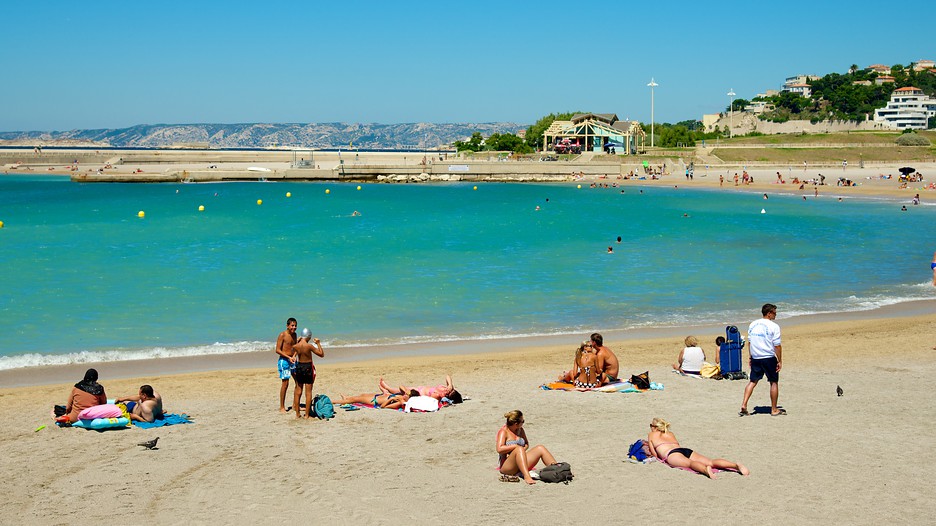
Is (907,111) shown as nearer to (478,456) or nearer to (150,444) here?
(478,456)

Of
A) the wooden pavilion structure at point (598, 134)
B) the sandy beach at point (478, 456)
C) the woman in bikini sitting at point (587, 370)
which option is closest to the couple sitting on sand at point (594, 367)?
the woman in bikini sitting at point (587, 370)

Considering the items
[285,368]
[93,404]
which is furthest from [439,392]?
[93,404]

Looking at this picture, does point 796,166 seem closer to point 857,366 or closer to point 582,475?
point 857,366

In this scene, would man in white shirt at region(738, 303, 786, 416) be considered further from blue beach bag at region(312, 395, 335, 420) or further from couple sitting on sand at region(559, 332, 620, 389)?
blue beach bag at region(312, 395, 335, 420)

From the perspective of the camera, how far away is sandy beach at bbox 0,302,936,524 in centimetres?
768

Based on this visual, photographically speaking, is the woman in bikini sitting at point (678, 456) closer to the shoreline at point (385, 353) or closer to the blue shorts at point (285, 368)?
the blue shorts at point (285, 368)

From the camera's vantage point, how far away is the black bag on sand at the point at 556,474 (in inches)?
328

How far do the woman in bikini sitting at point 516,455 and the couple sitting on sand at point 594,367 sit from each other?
391 centimetres

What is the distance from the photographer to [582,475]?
28.0 ft

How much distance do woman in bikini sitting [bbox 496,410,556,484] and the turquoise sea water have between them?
9.91m

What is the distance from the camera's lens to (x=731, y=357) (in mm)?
13031

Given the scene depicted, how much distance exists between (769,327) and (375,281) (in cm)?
1884

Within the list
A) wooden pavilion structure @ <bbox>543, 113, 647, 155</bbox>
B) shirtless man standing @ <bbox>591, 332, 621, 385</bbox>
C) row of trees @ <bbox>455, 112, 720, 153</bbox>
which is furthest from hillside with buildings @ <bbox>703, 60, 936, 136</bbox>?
shirtless man standing @ <bbox>591, 332, 621, 385</bbox>

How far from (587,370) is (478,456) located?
3701 mm
